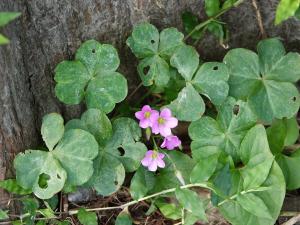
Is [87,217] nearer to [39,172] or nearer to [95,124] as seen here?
[39,172]

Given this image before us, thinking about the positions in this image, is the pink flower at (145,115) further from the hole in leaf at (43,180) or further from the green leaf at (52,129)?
the hole in leaf at (43,180)

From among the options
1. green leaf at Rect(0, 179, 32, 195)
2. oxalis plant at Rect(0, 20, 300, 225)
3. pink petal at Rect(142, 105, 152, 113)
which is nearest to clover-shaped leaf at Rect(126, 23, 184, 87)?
oxalis plant at Rect(0, 20, 300, 225)

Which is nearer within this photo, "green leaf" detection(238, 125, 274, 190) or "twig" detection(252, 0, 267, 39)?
"green leaf" detection(238, 125, 274, 190)

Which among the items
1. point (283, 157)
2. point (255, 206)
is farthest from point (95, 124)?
point (283, 157)

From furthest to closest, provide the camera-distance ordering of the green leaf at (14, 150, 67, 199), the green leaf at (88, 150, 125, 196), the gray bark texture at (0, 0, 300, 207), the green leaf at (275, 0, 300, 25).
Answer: the green leaf at (88, 150, 125, 196)
the green leaf at (14, 150, 67, 199)
the gray bark texture at (0, 0, 300, 207)
the green leaf at (275, 0, 300, 25)

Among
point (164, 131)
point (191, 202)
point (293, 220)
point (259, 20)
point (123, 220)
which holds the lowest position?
point (293, 220)

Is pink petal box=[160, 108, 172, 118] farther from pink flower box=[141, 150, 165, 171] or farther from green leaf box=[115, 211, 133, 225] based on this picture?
green leaf box=[115, 211, 133, 225]

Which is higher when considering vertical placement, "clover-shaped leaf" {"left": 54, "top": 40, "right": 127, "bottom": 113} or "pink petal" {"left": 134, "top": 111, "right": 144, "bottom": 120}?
"clover-shaped leaf" {"left": 54, "top": 40, "right": 127, "bottom": 113}

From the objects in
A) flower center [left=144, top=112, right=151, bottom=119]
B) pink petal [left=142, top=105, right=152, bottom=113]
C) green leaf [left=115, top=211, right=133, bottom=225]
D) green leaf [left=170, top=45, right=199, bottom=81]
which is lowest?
green leaf [left=115, top=211, right=133, bottom=225]
